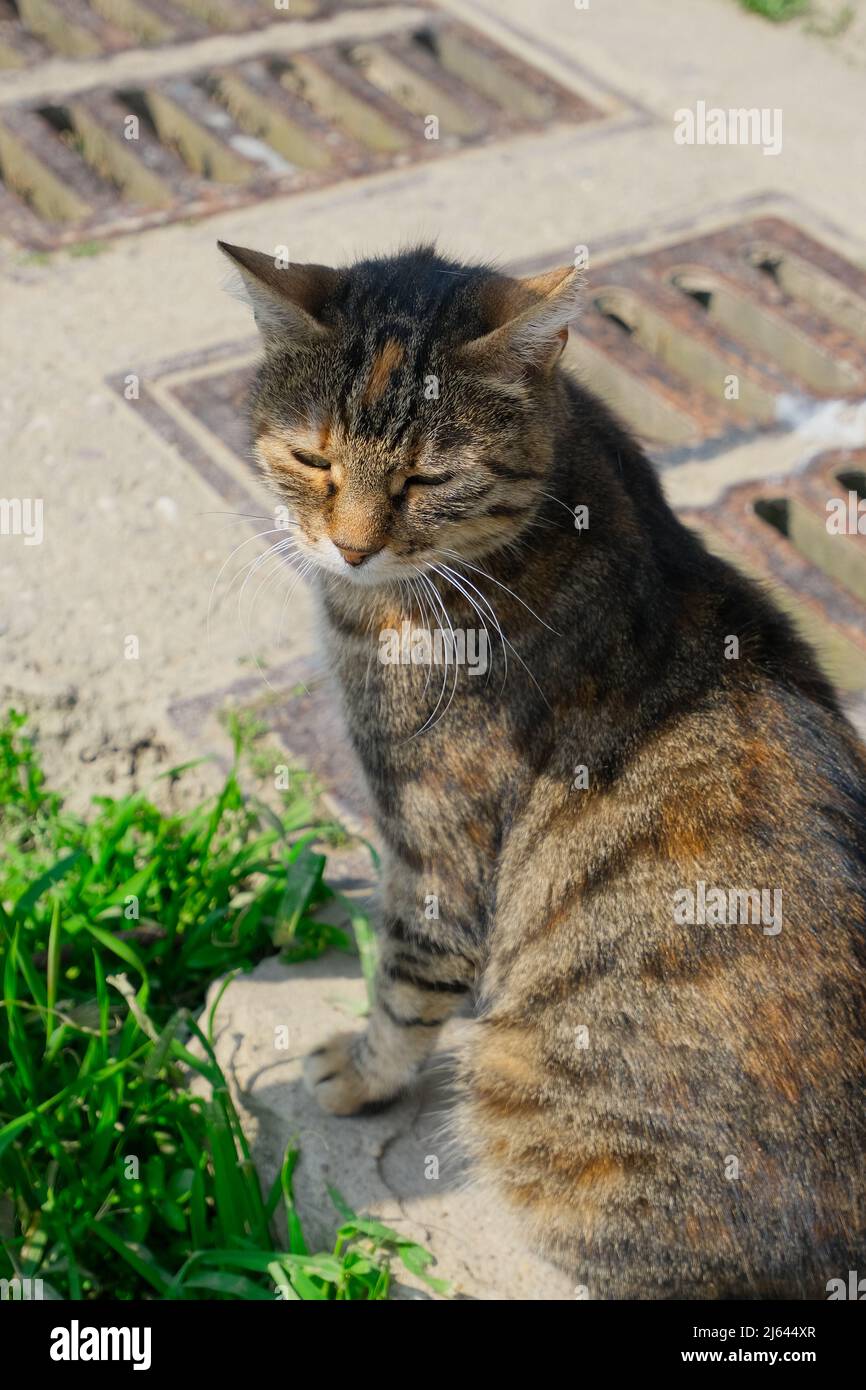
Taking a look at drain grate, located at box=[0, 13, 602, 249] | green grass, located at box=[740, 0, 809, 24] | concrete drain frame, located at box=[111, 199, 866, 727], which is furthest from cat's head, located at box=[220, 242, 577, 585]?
green grass, located at box=[740, 0, 809, 24]

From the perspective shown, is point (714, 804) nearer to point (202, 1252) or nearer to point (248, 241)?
point (202, 1252)

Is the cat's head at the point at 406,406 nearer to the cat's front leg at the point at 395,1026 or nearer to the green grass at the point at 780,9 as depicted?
the cat's front leg at the point at 395,1026

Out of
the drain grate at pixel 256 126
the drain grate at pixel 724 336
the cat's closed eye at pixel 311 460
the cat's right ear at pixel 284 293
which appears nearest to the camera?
the cat's right ear at pixel 284 293

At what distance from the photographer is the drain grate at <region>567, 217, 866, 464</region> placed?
419cm

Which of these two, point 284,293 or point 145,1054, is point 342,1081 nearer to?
point 145,1054

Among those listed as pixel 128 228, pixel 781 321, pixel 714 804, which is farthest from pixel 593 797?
pixel 128 228

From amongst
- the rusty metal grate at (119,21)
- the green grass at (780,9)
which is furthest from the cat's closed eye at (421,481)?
the green grass at (780,9)

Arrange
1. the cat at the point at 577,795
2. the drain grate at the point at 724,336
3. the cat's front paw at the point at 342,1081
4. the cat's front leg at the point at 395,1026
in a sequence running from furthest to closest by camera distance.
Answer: the drain grate at the point at 724,336 → the cat's front paw at the point at 342,1081 → the cat's front leg at the point at 395,1026 → the cat at the point at 577,795

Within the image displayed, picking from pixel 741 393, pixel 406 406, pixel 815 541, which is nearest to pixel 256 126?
pixel 741 393

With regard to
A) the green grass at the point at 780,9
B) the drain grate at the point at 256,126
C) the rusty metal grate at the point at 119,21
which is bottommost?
the drain grate at the point at 256,126

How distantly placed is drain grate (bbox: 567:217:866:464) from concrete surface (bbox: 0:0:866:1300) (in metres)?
0.14

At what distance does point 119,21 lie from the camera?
17.6 feet

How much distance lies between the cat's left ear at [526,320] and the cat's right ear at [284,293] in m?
0.26

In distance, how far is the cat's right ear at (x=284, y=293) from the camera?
244 cm
